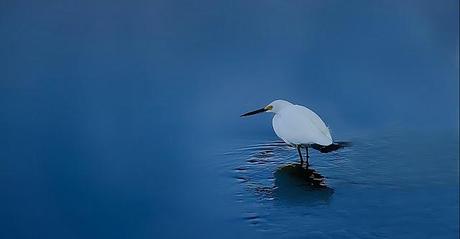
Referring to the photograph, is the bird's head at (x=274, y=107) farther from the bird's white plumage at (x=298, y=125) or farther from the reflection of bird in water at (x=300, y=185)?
the reflection of bird in water at (x=300, y=185)

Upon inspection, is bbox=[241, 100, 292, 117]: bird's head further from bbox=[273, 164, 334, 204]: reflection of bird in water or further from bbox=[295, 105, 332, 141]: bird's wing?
bbox=[273, 164, 334, 204]: reflection of bird in water

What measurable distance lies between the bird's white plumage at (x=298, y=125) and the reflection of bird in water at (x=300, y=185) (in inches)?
3.4

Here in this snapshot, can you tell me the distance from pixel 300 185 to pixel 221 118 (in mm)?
287

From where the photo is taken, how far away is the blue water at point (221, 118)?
1.72 m

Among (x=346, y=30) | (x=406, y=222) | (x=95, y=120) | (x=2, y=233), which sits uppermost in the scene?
(x=346, y=30)

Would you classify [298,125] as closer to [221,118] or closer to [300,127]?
[300,127]

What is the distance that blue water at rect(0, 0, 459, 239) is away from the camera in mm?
1723

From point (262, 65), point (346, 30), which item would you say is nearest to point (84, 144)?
point (262, 65)

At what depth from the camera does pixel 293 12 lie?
73.8 inches

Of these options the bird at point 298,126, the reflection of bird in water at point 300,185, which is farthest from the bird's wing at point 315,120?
the reflection of bird in water at point 300,185

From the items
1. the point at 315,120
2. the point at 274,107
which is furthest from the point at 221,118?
the point at 315,120

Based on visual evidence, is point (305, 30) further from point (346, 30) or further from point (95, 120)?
point (95, 120)

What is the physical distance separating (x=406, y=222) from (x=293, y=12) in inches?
26.1

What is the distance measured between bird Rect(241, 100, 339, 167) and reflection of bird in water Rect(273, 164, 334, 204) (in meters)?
0.03
